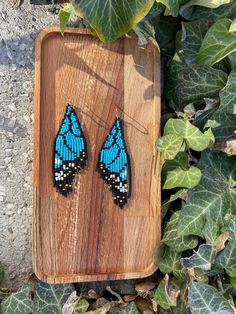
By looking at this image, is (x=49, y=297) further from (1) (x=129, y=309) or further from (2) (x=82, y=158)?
(2) (x=82, y=158)

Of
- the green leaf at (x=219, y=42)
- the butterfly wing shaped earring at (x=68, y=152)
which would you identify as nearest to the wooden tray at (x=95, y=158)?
the butterfly wing shaped earring at (x=68, y=152)

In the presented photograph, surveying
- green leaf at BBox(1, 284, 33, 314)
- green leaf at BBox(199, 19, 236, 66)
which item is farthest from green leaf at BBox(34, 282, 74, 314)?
green leaf at BBox(199, 19, 236, 66)

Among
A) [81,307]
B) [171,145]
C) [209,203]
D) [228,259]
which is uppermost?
[171,145]

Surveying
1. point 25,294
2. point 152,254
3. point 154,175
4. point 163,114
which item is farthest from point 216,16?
point 25,294

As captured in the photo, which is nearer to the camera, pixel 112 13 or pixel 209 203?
pixel 112 13

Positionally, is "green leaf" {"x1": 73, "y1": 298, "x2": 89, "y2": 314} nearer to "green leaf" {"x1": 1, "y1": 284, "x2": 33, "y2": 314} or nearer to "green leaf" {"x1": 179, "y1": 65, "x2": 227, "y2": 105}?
"green leaf" {"x1": 1, "y1": 284, "x2": 33, "y2": 314}

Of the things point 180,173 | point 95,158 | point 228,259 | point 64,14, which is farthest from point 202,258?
point 64,14

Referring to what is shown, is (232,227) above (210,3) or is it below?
below

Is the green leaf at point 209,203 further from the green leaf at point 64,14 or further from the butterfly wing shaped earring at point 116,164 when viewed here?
the green leaf at point 64,14

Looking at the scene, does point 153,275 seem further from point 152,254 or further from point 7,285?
point 7,285
